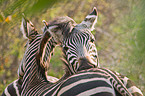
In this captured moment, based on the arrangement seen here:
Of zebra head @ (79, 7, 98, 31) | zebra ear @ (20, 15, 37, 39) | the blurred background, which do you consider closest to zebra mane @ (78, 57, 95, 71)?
the blurred background

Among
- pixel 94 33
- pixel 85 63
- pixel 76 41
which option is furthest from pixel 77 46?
pixel 94 33

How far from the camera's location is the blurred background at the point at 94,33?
0.50 meters

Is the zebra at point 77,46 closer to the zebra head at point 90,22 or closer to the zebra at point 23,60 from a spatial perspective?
the zebra head at point 90,22

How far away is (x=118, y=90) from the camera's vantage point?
1.59 meters

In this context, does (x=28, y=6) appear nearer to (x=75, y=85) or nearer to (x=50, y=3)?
(x=50, y=3)

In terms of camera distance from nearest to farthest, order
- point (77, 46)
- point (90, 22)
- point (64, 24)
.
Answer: point (77, 46), point (64, 24), point (90, 22)

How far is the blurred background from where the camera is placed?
1.63 feet

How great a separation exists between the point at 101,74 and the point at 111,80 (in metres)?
0.12

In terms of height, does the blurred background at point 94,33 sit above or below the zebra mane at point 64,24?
above

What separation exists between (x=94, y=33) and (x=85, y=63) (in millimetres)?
4132

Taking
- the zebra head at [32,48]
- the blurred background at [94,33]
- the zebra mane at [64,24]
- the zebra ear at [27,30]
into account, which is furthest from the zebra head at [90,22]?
the zebra ear at [27,30]

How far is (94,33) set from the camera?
5746 mm

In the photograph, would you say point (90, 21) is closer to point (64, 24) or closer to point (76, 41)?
point (64, 24)

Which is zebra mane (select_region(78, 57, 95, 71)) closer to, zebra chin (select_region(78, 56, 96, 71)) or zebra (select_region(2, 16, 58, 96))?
zebra chin (select_region(78, 56, 96, 71))
